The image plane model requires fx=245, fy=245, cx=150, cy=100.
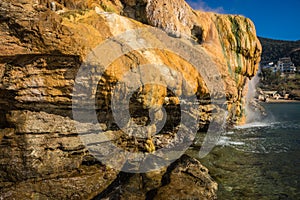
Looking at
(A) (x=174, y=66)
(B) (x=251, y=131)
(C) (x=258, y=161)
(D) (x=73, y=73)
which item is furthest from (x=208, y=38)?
(D) (x=73, y=73)

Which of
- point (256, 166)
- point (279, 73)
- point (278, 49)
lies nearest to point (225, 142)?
point (256, 166)

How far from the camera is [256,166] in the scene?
12.3 meters

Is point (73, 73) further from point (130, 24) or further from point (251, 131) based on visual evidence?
point (251, 131)

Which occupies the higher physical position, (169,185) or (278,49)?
(278,49)

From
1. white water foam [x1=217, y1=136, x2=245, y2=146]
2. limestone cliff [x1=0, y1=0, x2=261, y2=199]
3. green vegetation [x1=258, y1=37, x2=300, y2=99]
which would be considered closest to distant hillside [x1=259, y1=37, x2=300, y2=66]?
green vegetation [x1=258, y1=37, x2=300, y2=99]

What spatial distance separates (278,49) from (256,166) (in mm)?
184832

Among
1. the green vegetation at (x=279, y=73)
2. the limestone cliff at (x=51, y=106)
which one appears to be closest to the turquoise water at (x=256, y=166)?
the limestone cliff at (x=51, y=106)

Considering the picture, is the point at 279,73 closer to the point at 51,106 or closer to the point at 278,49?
the point at 278,49

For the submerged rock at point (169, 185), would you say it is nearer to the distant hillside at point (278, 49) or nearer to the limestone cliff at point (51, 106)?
the limestone cliff at point (51, 106)

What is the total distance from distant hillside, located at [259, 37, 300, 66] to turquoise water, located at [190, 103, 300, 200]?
6148 inches

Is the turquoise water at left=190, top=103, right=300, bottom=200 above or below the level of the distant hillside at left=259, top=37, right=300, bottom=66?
below

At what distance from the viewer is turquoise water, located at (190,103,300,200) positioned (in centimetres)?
935

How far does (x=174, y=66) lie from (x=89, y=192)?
Answer: 7599mm

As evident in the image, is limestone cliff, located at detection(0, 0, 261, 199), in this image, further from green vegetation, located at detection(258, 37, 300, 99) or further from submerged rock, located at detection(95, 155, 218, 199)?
green vegetation, located at detection(258, 37, 300, 99)
